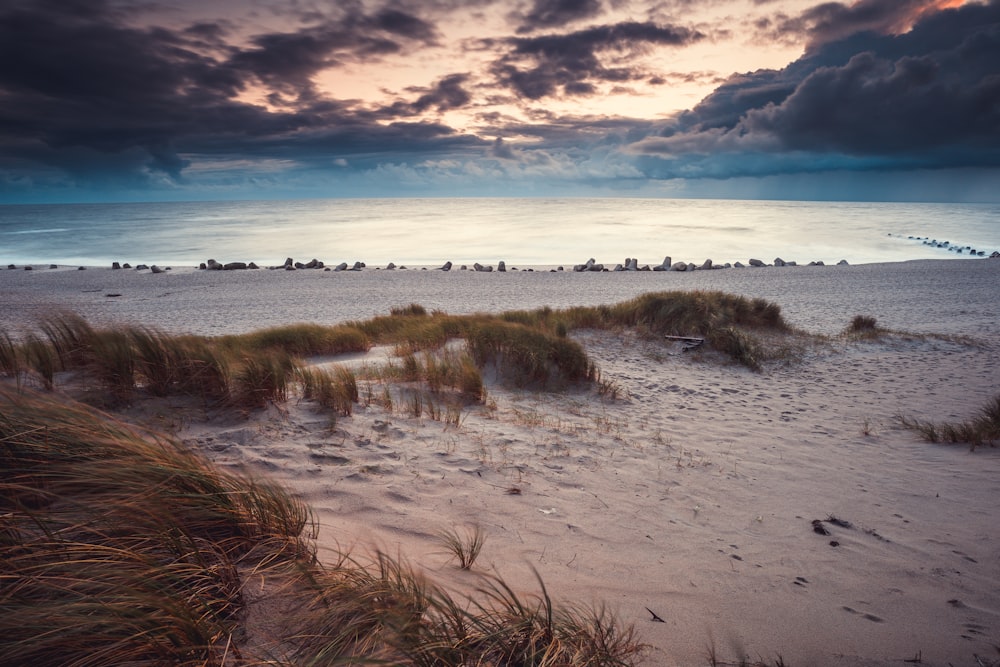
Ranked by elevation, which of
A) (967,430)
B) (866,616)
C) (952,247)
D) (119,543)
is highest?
(952,247)

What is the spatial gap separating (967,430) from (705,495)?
3724 millimetres

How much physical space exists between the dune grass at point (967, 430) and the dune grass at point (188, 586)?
531cm

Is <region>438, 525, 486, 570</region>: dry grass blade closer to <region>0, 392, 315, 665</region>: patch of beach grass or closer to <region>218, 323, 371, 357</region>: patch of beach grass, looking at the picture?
<region>0, 392, 315, 665</region>: patch of beach grass

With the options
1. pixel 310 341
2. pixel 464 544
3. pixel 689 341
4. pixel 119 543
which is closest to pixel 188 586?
pixel 119 543

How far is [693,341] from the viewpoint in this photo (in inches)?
379

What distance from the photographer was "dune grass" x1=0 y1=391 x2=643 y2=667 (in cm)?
165

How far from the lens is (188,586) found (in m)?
1.97

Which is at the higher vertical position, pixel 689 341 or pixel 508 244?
pixel 508 244

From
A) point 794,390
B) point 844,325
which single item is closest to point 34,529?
point 794,390

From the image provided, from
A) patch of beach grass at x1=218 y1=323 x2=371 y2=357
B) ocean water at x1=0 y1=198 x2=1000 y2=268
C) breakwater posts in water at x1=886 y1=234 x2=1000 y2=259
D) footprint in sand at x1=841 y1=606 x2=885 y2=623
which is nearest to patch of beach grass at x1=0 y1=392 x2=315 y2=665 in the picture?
footprint in sand at x1=841 y1=606 x2=885 y2=623

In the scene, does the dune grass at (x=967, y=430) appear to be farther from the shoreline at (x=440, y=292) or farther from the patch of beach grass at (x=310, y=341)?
the patch of beach grass at (x=310, y=341)

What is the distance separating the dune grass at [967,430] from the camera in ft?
17.4

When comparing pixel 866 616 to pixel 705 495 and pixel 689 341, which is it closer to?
pixel 705 495

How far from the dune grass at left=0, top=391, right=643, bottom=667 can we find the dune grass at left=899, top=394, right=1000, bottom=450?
5.31m
